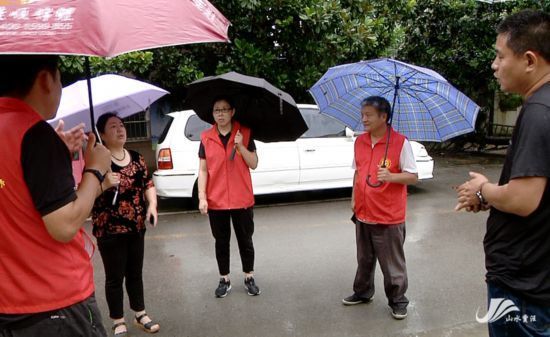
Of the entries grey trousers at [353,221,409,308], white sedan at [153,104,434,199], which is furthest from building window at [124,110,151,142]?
grey trousers at [353,221,409,308]

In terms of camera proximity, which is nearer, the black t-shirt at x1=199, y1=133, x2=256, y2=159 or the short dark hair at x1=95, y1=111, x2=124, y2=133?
the short dark hair at x1=95, y1=111, x2=124, y2=133

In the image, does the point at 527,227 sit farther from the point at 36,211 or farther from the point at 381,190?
the point at 36,211

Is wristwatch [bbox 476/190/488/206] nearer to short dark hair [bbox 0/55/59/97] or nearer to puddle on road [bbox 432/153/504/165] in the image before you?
short dark hair [bbox 0/55/59/97]

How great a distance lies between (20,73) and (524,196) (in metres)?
1.97

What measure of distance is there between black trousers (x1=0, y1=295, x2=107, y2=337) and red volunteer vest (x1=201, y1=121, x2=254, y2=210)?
2.10 meters

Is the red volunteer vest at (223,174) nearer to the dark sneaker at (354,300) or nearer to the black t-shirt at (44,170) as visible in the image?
the dark sneaker at (354,300)

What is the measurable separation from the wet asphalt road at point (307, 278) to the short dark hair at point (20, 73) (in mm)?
2479

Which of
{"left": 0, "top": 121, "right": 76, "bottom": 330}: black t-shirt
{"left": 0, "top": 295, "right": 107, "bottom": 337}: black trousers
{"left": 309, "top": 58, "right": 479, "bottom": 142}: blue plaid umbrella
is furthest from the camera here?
{"left": 309, "top": 58, "right": 479, "bottom": 142}: blue plaid umbrella

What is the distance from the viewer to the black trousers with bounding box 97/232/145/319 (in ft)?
10.8

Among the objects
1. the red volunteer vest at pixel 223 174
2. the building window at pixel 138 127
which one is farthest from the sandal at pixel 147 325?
the building window at pixel 138 127

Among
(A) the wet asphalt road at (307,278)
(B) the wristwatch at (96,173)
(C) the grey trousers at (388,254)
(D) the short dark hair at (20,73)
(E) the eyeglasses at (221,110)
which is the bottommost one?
(A) the wet asphalt road at (307,278)

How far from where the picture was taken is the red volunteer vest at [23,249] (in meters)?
1.57

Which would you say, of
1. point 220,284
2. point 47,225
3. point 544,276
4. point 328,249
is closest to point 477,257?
point 328,249

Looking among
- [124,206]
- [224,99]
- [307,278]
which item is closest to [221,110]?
[224,99]
